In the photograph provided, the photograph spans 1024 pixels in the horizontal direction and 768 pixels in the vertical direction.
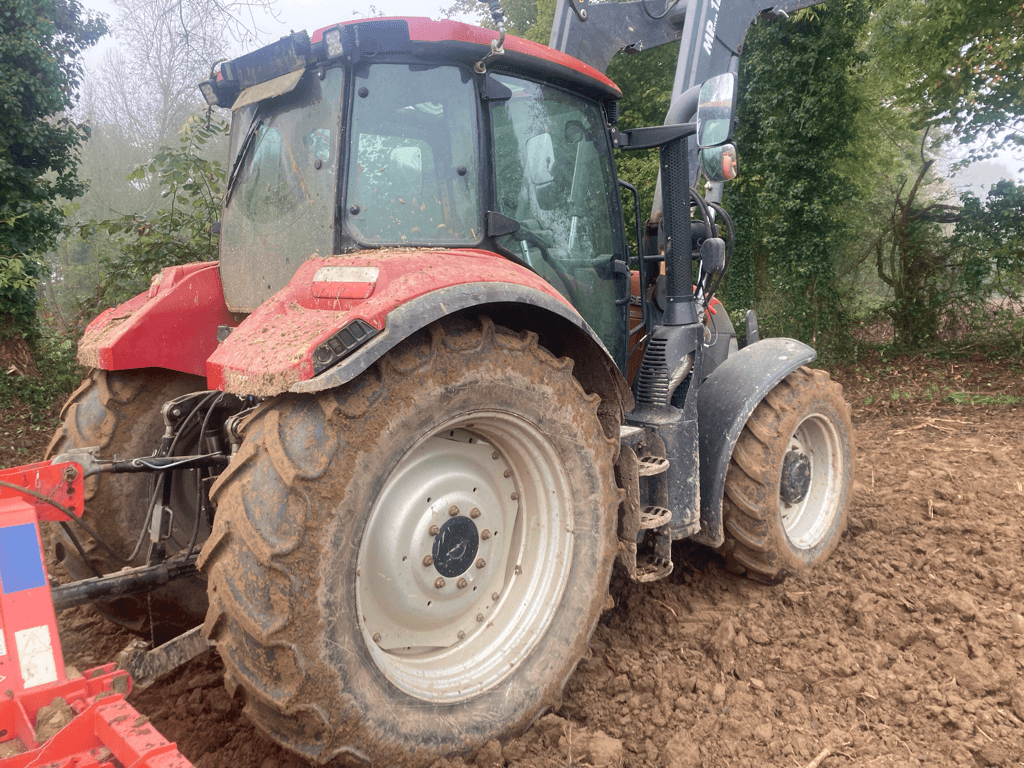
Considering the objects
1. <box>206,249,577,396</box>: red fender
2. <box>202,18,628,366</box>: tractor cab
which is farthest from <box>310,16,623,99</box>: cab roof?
<box>206,249,577,396</box>: red fender

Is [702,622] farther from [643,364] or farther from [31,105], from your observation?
[31,105]

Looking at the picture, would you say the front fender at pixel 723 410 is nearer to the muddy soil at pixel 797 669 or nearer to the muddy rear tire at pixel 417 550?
the muddy soil at pixel 797 669

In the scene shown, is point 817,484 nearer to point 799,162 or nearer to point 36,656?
point 36,656

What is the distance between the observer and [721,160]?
2.74m

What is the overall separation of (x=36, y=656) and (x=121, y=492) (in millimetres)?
1348

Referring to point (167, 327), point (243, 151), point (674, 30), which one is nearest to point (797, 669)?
point (167, 327)

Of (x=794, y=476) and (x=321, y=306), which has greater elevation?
(x=321, y=306)

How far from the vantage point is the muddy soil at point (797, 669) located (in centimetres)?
233

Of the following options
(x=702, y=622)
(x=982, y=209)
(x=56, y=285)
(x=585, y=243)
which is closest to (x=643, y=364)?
(x=585, y=243)

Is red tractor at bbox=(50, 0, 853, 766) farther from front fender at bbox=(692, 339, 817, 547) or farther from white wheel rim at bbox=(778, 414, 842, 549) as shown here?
white wheel rim at bbox=(778, 414, 842, 549)

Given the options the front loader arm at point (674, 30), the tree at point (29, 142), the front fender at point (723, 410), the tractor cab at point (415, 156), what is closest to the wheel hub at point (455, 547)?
the tractor cab at point (415, 156)

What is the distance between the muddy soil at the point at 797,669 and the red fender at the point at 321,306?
1.19 metres

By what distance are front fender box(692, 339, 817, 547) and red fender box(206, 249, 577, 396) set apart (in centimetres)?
134

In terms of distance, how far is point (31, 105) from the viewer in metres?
7.27
